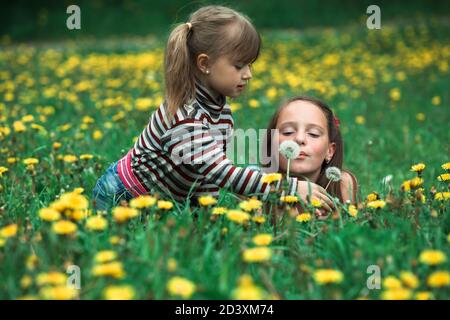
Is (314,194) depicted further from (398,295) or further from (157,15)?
(157,15)

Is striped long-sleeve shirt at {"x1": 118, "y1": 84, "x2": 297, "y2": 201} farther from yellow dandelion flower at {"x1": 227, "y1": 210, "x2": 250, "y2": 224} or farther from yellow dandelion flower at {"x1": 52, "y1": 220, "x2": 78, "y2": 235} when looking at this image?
yellow dandelion flower at {"x1": 52, "y1": 220, "x2": 78, "y2": 235}

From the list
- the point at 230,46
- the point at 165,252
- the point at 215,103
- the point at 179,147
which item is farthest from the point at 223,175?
the point at 165,252

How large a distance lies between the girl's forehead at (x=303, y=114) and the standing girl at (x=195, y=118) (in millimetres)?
359

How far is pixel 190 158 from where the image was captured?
2.41 meters

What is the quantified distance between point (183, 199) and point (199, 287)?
1052mm

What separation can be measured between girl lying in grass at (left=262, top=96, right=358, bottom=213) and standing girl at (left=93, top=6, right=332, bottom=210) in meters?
0.32

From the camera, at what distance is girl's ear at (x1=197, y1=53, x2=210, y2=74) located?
256 cm

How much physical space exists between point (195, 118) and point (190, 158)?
0.57 ft

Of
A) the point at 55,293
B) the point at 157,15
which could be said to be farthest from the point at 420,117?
the point at 157,15

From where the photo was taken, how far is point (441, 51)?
7883 mm

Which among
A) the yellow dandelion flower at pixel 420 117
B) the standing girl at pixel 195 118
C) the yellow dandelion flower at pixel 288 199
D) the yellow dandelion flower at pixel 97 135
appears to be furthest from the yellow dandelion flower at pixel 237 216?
the yellow dandelion flower at pixel 420 117

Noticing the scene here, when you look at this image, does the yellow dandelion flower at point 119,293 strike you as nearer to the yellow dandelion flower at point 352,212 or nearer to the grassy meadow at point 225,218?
the grassy meadow at point 225,218

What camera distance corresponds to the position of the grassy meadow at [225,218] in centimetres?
157
